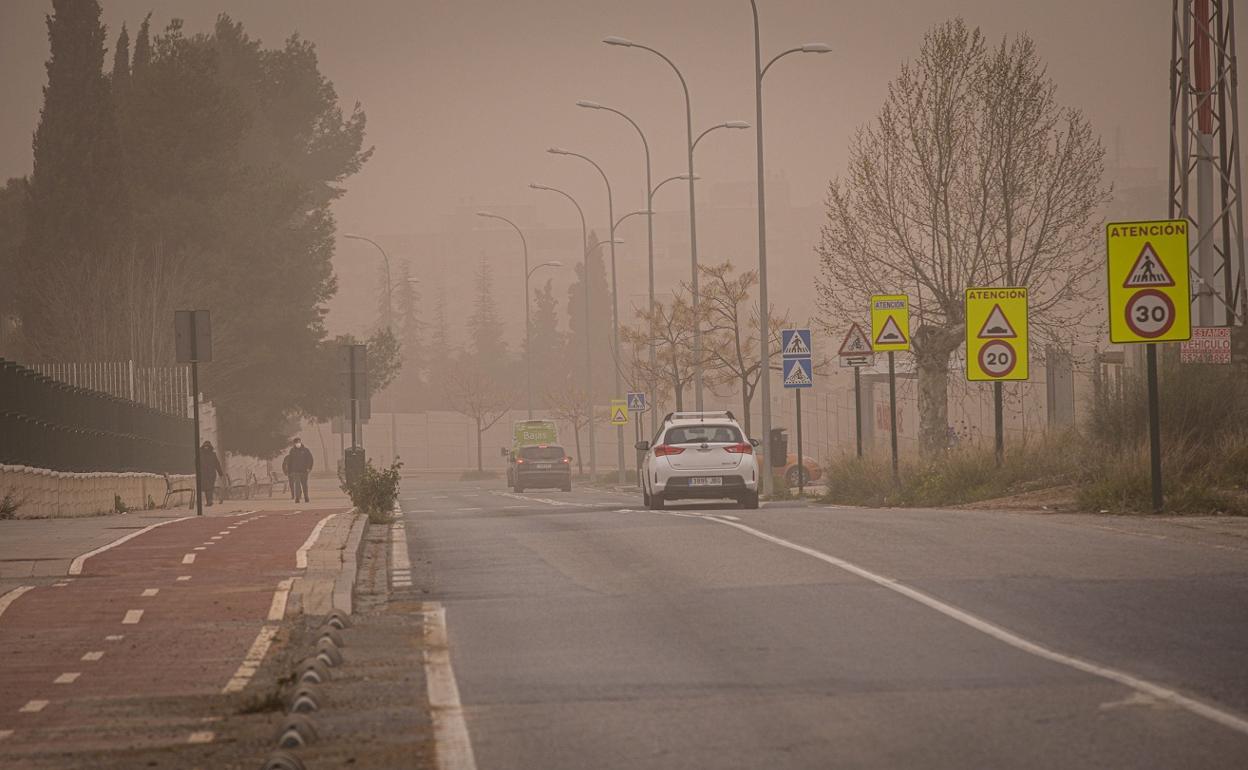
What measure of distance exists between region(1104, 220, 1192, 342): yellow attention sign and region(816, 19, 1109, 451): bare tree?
1841 centimetres

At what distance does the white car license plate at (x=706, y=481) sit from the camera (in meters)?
31.4

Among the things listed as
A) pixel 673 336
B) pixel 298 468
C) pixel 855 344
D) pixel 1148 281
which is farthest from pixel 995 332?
pixel 673 336

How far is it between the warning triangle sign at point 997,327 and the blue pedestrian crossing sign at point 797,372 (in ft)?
37.0

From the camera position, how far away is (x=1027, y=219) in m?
39.5

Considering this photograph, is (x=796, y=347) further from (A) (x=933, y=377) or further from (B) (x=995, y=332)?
(B) (x=995, y=332)

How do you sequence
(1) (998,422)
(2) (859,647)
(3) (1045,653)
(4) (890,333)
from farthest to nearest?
(4) (890,333) < (1) (998,422) < (2) (859,647) < (3) (1045,653)

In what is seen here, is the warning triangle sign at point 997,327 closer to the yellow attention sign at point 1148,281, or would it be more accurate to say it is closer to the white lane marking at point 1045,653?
the yellow attention sign at point 1148,281

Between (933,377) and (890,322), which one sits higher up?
(890,322)

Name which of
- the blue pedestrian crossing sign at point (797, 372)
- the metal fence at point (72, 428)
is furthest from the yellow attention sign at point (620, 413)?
the blue pedestrian crossing sign at point (797, 372)

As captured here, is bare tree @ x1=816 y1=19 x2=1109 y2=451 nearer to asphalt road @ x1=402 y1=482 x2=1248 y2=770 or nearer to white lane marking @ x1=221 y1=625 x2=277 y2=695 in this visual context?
asphalt road @ x1=402 y1=482 x2=1248 y2=770

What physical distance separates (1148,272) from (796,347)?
61.6 ft

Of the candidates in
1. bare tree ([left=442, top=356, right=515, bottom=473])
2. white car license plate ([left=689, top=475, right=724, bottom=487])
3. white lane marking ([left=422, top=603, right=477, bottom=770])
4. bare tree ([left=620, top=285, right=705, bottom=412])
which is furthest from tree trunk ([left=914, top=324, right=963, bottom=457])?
bare tree ([left=442, top=356, right=515, bottom=473])

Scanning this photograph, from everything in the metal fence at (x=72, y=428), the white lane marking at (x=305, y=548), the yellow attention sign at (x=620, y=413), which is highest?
the yellow attention sign at (x=620, y=413)

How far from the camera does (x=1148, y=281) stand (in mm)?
20266
